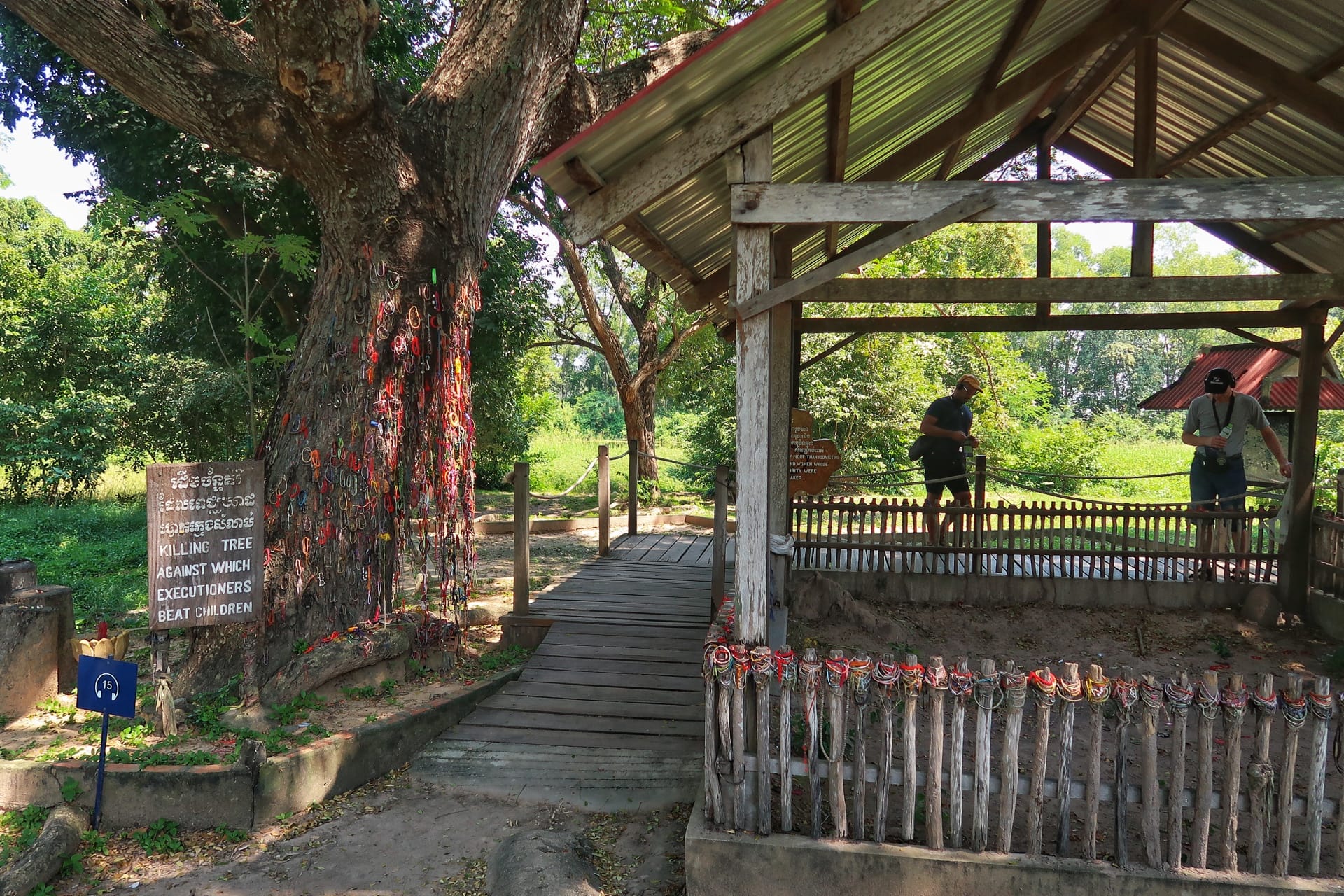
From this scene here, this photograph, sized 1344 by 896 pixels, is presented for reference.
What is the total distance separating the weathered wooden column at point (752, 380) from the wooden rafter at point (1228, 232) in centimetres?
535

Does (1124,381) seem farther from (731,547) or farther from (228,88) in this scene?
(228,88)

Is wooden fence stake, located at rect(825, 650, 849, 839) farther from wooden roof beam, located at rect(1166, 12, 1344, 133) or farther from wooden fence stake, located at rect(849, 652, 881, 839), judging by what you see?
wooden roof beam, located at rect(1166, 12, 1344, 133)

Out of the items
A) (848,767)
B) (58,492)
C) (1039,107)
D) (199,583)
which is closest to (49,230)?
(58,492)

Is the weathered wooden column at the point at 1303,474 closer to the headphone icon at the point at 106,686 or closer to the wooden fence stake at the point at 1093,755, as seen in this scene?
the wooden fence stake at the point at 1093,755

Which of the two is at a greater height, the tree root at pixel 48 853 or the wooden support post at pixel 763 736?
the wooden support post at pixel 763 736

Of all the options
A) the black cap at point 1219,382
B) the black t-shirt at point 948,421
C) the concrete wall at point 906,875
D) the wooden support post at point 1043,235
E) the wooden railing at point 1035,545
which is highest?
the wooden support post at point 1043,235

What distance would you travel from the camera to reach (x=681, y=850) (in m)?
4.34

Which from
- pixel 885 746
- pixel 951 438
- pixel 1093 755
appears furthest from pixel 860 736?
pixel 951 438

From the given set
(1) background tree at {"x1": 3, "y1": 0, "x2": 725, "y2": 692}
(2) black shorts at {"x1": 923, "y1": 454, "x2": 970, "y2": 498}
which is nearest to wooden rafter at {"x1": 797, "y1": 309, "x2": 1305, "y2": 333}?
(2) black shorts at {"x1": 923, "y1": 454, "x2": 970, "y2": 498}

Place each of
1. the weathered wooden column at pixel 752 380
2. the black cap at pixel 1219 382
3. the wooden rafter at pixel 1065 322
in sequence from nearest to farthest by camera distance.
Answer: the weathered wooden column at pixel 752 380 → the wooden rafter at pixel 1065 322 → the black cap at pixel 1219 382

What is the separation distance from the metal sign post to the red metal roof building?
10.9m

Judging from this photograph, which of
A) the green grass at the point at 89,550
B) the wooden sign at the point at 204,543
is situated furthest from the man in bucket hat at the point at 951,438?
the green grass at the point at 89,550

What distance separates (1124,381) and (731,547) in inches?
1858

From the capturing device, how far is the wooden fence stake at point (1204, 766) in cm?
342
